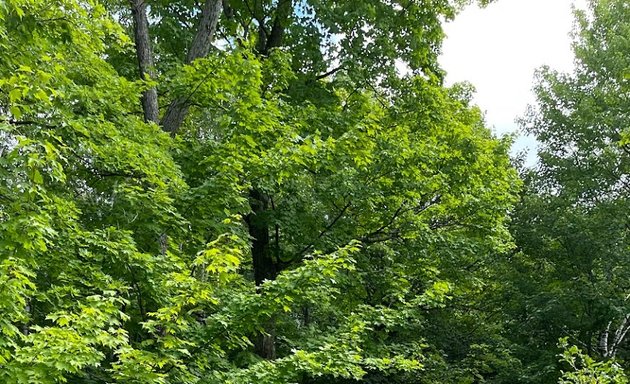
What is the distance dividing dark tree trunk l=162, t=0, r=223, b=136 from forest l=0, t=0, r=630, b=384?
0.10 feet

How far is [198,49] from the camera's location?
305 inches

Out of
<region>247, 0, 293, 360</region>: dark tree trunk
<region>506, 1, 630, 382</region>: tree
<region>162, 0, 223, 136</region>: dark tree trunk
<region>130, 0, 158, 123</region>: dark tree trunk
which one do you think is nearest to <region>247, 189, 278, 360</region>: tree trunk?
<region>247, 0, 293, 360</region>: dark tree trunk

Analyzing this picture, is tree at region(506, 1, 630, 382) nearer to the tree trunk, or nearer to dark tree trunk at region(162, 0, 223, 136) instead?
the tree trunk

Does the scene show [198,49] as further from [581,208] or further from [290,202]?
[581,208]

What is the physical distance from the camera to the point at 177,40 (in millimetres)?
9359

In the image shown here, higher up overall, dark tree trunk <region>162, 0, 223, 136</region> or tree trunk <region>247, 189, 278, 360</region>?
dark tree trunk <region>162, 0, 223, 136</region>

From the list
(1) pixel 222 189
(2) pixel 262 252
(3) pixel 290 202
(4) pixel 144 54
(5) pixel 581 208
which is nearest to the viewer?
(1) pixel 222 189

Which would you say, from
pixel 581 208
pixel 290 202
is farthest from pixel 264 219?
pixel 581 208

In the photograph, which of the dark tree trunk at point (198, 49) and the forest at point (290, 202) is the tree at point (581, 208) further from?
the dark tree trunk at point (198, 49)

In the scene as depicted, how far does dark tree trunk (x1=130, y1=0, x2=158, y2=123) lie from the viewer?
735cm

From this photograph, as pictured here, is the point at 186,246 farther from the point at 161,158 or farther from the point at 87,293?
the point at 87,293

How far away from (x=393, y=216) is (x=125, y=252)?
18.0 ft

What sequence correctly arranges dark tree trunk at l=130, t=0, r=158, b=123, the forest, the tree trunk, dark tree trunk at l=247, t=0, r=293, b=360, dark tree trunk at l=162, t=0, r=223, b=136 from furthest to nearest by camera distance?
dark tree trunk at l=247, t=0, r=293, b=360 → the tree trunk → dark tree trunk at l=162, t=0, r=223, b=136 → dark tree trunk at l=130, t=0, r=158, b=123 → the forest

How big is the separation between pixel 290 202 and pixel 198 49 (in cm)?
298
